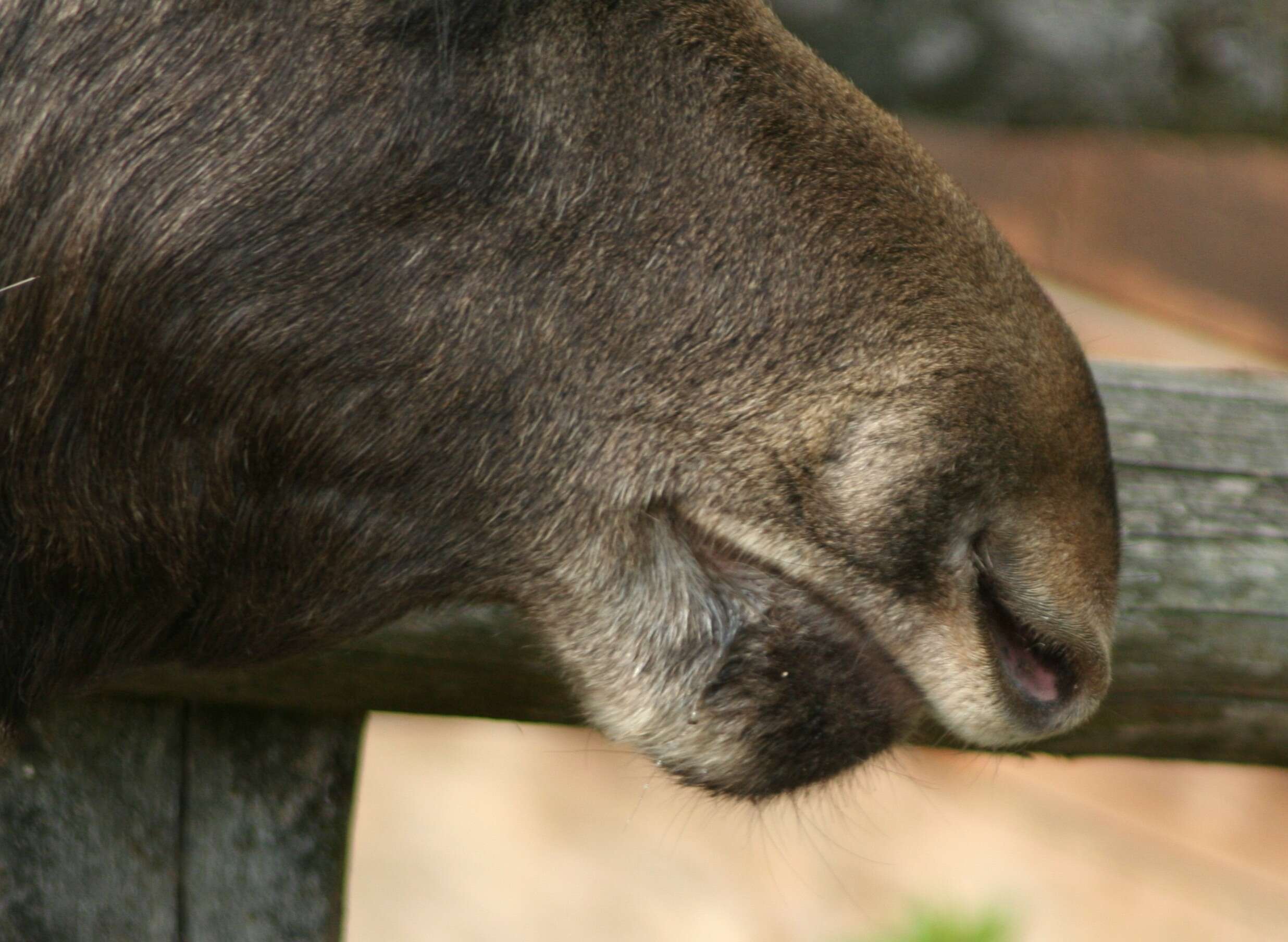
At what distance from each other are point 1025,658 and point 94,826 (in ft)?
3.95

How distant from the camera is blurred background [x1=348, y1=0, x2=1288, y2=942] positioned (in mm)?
4324

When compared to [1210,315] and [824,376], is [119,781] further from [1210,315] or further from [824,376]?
[1210,315]

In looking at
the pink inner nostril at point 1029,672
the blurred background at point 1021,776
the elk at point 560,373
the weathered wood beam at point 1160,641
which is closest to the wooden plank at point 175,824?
the weathered wood beam at point 1160,641

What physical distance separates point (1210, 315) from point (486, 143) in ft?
17.2

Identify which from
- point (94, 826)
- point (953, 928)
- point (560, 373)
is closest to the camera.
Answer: point (560, 373)

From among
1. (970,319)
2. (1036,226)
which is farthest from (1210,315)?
(970,319)

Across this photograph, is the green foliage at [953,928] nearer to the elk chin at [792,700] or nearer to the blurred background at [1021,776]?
the blurred background at [1021,776]

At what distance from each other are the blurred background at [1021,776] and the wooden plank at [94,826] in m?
1.91

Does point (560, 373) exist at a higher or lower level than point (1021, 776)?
higher

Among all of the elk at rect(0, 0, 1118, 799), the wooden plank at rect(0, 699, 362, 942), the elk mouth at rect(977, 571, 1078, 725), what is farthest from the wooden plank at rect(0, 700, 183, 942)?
the elk mouth at rect(977, 571, 1078, 725)

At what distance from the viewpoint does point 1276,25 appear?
4.35 metres

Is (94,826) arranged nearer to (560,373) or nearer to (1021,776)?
(560,373)

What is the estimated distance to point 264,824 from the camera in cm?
209

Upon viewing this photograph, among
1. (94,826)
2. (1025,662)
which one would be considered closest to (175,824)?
(94,826)
